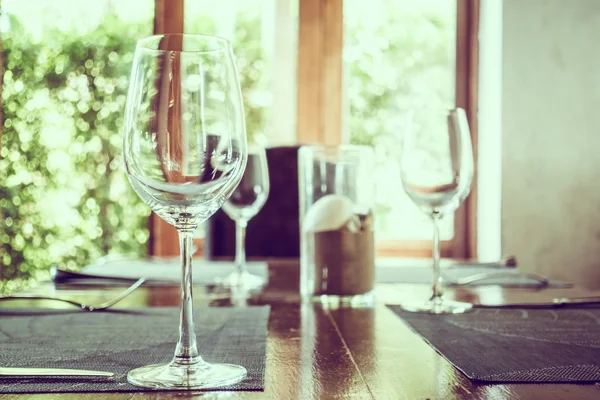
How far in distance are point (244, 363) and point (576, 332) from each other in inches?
12.7

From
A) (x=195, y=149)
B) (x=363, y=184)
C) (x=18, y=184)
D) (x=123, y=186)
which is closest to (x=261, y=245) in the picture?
(x=363, y=184)

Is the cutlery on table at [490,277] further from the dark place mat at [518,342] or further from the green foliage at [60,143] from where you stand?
the green foliage at [60,143]

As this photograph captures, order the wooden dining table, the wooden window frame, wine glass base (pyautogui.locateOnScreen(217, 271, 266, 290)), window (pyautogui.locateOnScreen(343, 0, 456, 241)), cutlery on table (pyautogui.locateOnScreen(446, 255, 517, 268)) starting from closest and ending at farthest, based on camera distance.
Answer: the wooden dining table
wine glass base (pyautogui.locateOnScreen(217, 271, 266, 290))
cutlery on table (pyautogui.locateOnScreen(446, 255, 517, 268))
the wooden window frame
window (pyautogui.locateOnScreen(343, 0, 456, 241))

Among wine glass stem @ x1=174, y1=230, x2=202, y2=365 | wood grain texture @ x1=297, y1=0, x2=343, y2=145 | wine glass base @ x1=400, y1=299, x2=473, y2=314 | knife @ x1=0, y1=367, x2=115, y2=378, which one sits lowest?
wine glass base @ x1=400, y1=299, x2=473, y2=314

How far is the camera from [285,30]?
137 inches

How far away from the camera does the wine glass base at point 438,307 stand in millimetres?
775

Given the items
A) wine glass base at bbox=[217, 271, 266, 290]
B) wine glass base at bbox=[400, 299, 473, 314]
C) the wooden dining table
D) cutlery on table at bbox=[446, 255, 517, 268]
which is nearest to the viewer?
the wooden dining table

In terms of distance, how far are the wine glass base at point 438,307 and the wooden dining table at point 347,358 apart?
31mm

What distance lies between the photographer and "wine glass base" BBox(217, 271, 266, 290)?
3.48 ft

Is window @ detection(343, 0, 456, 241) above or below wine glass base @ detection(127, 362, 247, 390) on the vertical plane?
above

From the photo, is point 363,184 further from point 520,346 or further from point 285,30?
point 285,30

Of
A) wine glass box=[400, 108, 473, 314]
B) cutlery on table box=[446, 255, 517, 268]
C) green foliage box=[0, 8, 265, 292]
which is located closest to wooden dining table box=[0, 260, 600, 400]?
wine glass box=[400, 108, 473, 314]

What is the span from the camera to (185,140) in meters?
0.47

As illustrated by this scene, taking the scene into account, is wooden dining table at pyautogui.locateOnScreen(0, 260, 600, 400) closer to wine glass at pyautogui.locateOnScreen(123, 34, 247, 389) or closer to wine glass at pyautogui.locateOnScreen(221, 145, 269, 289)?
wine glass at pyautogui.locateOnScreen(123, 34, 247, 389)
